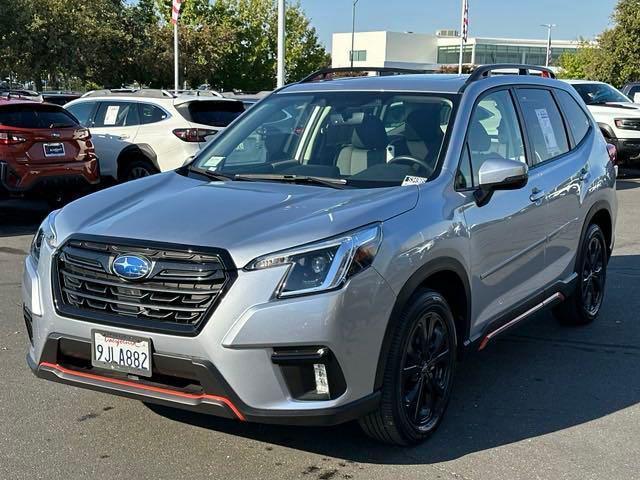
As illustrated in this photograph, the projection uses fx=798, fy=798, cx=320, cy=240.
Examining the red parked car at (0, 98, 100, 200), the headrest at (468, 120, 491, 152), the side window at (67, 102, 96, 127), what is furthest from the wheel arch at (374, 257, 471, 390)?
the side window at (67, 102, 96, 127)

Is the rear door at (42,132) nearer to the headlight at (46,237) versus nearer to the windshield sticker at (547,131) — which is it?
the headlight at (46,237)

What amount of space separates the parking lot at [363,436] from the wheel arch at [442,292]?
0.50m

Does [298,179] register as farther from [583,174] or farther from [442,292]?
[583,174]

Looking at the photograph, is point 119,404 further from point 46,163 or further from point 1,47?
point 1,47

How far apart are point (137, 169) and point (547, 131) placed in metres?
7.89

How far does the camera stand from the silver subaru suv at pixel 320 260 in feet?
10.6

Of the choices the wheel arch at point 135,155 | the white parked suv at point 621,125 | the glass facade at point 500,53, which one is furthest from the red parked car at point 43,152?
the glass facade at point 500,53

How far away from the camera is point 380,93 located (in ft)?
15.4

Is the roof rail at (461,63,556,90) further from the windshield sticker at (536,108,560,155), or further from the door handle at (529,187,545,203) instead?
the door handle at (529,187,545,203)

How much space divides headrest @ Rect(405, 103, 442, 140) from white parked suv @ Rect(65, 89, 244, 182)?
708 centimetres

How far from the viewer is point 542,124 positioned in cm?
524

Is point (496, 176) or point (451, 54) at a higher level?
point (451, 54)

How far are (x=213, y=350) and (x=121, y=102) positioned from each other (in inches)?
382

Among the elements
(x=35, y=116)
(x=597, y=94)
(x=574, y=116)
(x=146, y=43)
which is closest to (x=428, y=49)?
(x=146, y=43)
